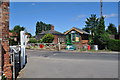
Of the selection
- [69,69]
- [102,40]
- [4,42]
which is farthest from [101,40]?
[4,42]

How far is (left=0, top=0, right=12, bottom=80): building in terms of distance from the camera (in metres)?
5.79

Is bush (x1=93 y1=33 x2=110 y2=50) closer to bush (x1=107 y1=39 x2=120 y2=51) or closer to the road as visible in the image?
bush (x1=107 y1=39 x2=120 y2=51)

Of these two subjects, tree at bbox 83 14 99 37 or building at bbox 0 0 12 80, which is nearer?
building at bbox 0 0 12 80

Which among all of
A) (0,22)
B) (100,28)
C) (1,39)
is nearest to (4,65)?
(1,39)

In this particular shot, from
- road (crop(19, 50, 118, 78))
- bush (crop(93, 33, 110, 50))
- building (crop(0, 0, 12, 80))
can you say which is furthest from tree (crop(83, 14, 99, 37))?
building (crop(0, 0, 12, 80))

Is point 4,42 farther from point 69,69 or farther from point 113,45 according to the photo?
point 113,45

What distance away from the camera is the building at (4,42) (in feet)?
19.0

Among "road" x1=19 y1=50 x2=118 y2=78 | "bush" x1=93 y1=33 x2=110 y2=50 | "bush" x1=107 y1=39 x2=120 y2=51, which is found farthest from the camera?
"bush" x1=93 y1=33 x2=110 y2=50

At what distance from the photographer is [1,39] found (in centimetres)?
573

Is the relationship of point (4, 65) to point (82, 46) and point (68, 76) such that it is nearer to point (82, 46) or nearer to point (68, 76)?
point (68, 76)

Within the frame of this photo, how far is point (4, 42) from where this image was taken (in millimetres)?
5973

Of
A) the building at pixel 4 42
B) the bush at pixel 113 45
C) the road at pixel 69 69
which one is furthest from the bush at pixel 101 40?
the building at pixel 4 42

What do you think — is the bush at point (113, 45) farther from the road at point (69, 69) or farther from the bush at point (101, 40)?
the road at point (69, 69)

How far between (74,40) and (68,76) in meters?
23.8
